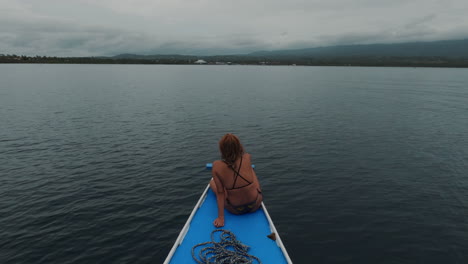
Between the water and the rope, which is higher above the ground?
the rope

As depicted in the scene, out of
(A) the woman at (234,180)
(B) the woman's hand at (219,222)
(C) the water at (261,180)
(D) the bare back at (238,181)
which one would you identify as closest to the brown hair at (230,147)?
(A) the woman at (234,180)

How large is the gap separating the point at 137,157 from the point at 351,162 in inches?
685

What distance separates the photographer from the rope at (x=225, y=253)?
7.07 metres

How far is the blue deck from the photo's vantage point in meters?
7.57

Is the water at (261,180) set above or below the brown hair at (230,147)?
below

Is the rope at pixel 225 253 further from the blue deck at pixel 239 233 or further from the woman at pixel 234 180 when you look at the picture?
the woman at pixel 234 180

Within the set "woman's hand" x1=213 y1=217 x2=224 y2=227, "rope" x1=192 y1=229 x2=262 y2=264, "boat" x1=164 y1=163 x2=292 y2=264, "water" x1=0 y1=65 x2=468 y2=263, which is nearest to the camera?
"rope" x1=192 y1=229 x2=262 y2=264

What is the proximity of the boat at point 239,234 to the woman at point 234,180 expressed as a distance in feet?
1.25

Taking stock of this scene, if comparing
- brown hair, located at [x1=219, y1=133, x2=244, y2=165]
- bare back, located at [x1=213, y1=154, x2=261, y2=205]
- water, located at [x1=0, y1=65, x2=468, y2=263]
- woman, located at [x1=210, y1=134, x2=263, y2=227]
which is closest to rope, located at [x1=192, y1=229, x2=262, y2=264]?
woman, located at [x1=210, y1=134, x2=263, y2=227]

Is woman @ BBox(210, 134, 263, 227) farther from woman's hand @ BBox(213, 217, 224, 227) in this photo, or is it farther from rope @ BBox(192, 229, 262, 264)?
rope @ BBox(192, 229, 262, 264)

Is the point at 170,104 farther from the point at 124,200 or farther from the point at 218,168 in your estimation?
the point at 218,168

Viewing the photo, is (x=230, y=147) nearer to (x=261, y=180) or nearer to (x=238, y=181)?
(x=238, y=181)

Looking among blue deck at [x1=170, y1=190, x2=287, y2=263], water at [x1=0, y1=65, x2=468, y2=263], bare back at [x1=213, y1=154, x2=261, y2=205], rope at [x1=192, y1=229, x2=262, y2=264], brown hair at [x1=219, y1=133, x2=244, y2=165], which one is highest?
brown hair at [x1=219, y1=133, x2=244, y2=165]

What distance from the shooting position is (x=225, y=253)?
727 cm
